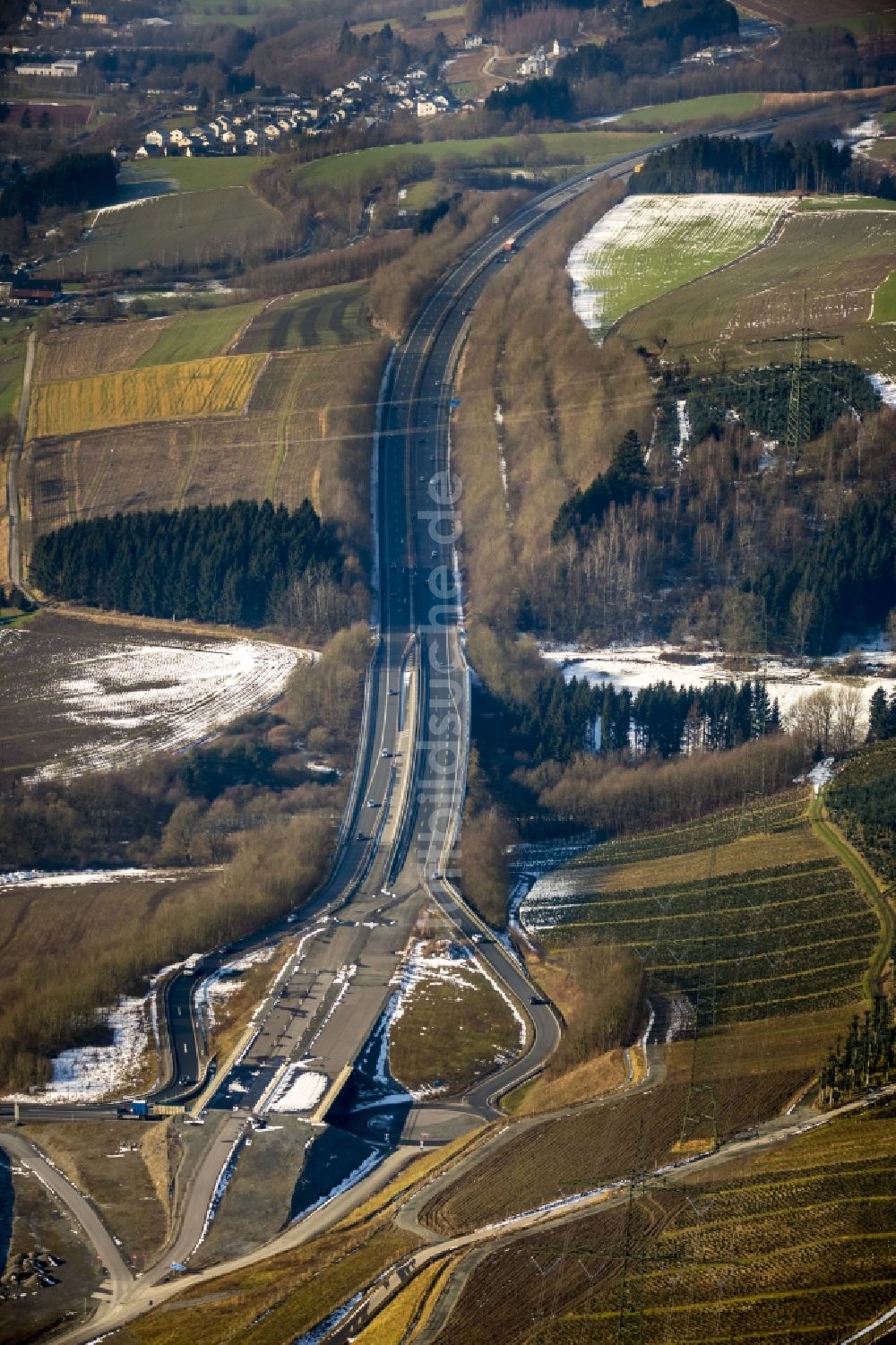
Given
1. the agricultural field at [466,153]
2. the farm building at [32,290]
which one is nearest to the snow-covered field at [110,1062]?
the farm building at [32,290]

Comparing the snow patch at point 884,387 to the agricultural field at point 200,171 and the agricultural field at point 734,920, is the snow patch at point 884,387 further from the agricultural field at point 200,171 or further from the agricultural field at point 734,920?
the agricultural field at point 200,171

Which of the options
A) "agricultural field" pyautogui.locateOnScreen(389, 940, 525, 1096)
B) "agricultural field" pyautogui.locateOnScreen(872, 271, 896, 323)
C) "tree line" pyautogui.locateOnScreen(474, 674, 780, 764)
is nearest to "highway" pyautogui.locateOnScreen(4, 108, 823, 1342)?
"agricultural field" pyautogui.locateOnScreen(389, 940, 525, 1096)

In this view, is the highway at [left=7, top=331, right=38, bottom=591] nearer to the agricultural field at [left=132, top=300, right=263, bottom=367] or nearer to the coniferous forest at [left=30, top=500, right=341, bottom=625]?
the coniferous forest at [left=30, top=500, right=341, bottom=625]

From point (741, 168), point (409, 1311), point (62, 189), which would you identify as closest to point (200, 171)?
point (62, 189)

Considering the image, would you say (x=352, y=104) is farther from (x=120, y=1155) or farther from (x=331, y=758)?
(x=120, y=1155)

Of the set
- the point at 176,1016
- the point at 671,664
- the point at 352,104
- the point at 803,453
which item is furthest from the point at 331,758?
the point at 352,104

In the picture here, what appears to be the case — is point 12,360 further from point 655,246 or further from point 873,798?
point 873,798
